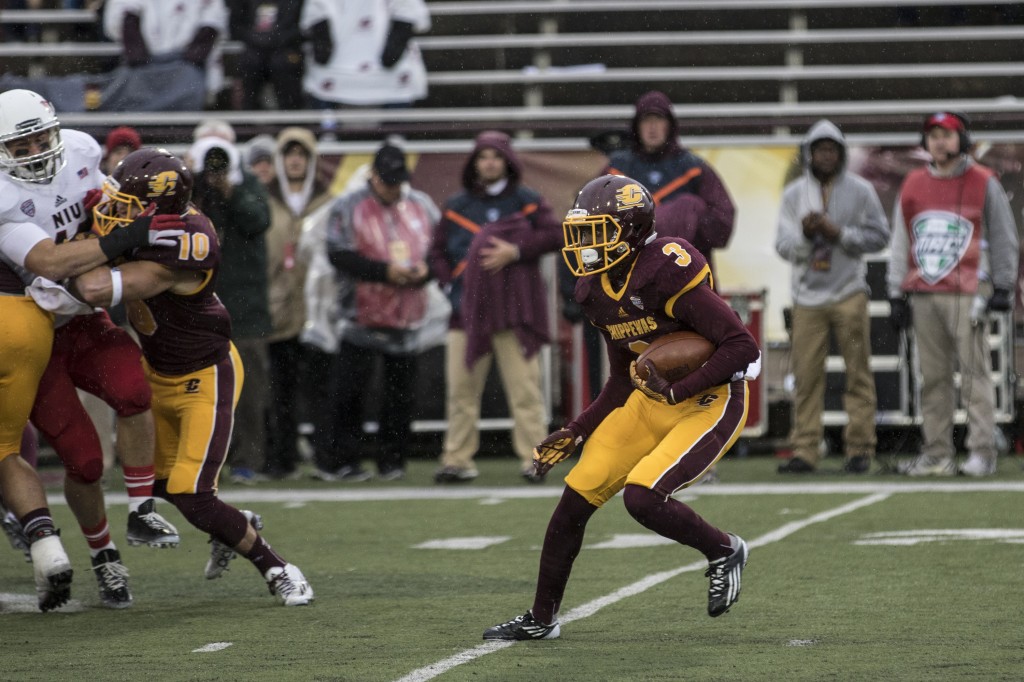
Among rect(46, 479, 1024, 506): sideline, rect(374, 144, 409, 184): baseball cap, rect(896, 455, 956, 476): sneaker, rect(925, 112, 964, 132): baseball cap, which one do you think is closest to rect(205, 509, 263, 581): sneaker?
rect(46, 479, 1024, 506): sideline

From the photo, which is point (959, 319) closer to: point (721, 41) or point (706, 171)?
point (706, 171)

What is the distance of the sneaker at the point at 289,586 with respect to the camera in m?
6.09

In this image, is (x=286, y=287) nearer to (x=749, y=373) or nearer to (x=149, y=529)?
(x=149, y=529)

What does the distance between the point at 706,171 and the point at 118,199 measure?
A: 170 inches

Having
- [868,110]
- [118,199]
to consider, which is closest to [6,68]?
[868,110]

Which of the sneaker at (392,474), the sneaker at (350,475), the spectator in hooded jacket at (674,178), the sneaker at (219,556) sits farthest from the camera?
the sneaker at (392,474)

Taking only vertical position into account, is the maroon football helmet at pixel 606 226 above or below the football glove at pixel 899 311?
above

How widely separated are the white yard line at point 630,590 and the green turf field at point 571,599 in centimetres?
2

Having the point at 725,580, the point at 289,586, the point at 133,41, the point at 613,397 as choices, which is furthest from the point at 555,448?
the point at 133,41

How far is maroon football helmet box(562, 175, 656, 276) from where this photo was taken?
528cm

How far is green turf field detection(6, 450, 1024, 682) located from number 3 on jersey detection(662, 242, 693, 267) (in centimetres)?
117

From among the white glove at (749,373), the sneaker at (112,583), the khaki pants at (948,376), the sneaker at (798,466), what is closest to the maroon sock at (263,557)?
the sneaker at (112,583)

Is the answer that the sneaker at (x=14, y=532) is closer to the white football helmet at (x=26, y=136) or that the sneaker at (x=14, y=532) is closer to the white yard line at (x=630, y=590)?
the white football helmet at (x=26, y=136)

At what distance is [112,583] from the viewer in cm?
624
